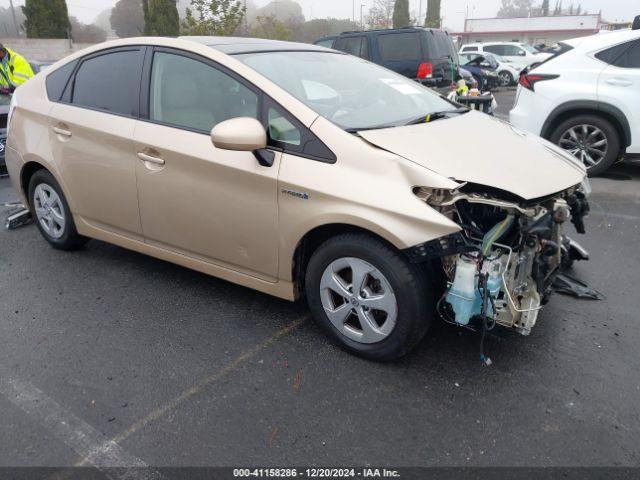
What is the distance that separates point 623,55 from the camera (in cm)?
600

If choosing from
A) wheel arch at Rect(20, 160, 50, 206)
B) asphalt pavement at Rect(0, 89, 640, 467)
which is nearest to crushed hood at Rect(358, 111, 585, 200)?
asphalt pavement at Rect(0, 89, 640, 467)

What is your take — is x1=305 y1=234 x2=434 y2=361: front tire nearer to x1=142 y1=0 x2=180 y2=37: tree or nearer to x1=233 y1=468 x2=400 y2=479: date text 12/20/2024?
x1=233 y1=468 x2=400 y2=479: date text 12/20/2024

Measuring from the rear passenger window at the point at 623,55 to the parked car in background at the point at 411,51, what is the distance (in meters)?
3.93

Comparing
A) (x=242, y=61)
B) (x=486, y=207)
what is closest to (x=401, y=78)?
(x=242, y=61)

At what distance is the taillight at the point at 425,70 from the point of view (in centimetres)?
980

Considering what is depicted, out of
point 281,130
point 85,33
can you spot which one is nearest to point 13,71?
point 281,130

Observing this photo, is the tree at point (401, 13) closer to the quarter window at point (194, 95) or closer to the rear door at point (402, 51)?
the rear door at point (402, 51)

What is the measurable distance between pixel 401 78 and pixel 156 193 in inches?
77.4

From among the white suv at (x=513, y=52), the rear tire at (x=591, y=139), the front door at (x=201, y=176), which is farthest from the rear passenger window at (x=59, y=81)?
the white suv at (x=513, y=52)

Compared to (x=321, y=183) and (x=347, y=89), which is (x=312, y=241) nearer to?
(x=321, y=183)

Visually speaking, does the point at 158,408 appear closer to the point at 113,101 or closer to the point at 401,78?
the point at 113,101

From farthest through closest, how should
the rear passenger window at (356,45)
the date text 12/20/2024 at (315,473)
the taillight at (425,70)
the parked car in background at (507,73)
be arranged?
the parked car in background at (507,73), the rear passenger window at (356,45), the taillight at (425,70), the date text 12/20/2024 at (315,473)

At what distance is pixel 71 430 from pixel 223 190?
4.70 feet

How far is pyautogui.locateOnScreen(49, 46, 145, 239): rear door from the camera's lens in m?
3.53
